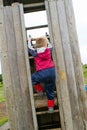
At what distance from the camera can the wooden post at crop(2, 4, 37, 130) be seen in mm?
7848

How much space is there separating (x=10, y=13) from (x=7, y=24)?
0.24 meters

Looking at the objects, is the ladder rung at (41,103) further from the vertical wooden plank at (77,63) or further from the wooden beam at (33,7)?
the wooden beam at (33,7)

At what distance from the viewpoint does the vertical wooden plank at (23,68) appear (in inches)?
308

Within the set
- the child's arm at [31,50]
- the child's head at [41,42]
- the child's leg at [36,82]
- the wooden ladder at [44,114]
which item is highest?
the child's head at [41,42]

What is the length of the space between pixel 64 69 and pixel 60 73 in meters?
0.13

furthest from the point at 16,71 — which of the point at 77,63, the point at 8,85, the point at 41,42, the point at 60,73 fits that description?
the point at 77,63

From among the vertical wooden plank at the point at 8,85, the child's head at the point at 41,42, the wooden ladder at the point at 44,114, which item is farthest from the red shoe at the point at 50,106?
the child's head at the point at 41,42

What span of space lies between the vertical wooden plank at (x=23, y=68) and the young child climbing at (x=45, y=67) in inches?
7.0

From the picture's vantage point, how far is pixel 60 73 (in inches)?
308

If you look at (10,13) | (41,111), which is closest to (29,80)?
(41,111)

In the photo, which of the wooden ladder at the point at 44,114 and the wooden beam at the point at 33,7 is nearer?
the wooden ladder at the point at 44,114

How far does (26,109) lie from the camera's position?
7.84 m

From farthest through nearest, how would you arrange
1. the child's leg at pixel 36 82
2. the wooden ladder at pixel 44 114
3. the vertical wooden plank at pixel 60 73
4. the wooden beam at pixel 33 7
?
the wooden beam at pixel 33 7 < the wooden ladder at pixel 44 114 < the child's leg at pixel 36 82 < the vertical wooden plank at pixel 60 73

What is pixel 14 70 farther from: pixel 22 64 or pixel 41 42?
pixel 41 42
